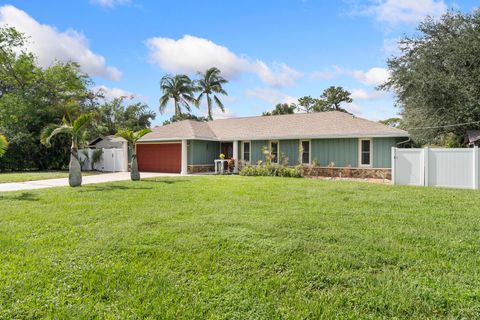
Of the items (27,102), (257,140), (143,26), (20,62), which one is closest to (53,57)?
Answer: (20,62)

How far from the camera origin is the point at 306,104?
47.8 metres

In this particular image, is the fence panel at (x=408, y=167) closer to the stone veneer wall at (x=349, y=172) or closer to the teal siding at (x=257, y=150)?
the stone veneer wall at (x=349, y=172)

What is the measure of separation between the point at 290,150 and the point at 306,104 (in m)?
30.9

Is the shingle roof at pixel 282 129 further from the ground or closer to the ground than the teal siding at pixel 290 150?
further from the ground

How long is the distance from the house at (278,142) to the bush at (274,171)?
1.86 m

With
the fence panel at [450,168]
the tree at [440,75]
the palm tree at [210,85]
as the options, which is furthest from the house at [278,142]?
the palm tree at [210,85]

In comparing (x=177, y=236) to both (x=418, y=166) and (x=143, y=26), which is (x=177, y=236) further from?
(x=143, y=26)

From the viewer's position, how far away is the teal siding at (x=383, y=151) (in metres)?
15.7

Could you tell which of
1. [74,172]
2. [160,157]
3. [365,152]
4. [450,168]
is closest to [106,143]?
[160,157]

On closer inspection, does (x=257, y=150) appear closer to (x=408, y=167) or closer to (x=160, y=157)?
(x=160, y=157)

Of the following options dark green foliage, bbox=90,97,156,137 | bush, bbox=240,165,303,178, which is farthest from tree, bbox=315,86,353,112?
bush, bbox=240,165,303,178

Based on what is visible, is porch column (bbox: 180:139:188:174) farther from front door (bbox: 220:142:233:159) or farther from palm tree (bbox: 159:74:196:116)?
palm tree (bbox: 159:74:196:116)

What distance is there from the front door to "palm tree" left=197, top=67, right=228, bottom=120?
14.8m

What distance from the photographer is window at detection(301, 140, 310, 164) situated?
18.2 m
